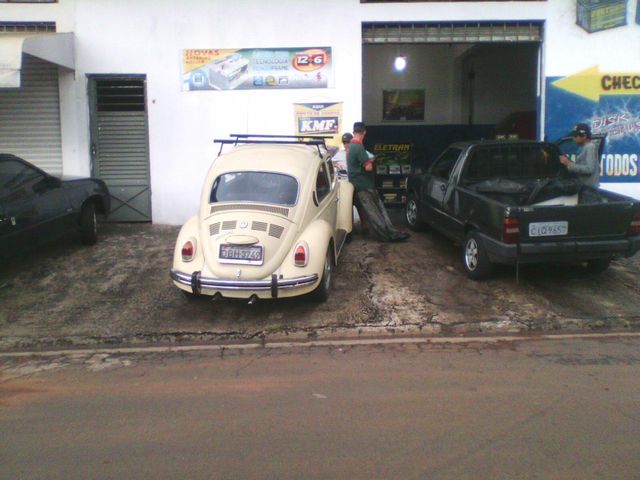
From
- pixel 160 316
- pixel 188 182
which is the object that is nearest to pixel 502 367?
pixel 160 316

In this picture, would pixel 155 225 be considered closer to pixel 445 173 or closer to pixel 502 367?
pixel 445 173

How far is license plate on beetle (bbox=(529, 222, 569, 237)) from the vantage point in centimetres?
761

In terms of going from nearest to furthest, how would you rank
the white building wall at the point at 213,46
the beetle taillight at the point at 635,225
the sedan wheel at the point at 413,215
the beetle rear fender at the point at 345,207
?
1. the beetle taillight at the point at 635,225
2. the beetle rear fender at the point at 345,207
3. the sedan wheel at the point at 413,215
4. the white building wall at the point at 213,46

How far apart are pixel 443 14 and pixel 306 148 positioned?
4.31 meters

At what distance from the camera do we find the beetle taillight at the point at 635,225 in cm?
785

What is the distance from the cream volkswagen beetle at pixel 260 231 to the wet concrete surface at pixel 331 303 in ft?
1.38

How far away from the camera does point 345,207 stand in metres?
9.84

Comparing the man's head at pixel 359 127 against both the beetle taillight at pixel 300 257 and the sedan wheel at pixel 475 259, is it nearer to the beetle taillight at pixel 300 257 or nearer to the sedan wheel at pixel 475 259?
the sedan wheel at pixel 475 259

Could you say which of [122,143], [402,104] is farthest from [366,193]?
[402,104]

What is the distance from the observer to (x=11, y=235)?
820 cm

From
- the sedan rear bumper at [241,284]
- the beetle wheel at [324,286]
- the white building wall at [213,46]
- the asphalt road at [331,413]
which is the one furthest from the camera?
the white building wall at [213,46]

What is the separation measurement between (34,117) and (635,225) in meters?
9.86

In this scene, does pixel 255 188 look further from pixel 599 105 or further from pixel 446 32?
pixel 599 105

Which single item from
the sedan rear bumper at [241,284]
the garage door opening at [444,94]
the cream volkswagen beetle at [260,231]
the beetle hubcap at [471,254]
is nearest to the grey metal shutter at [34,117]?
the cream volkswagen beetle at [260,231]
